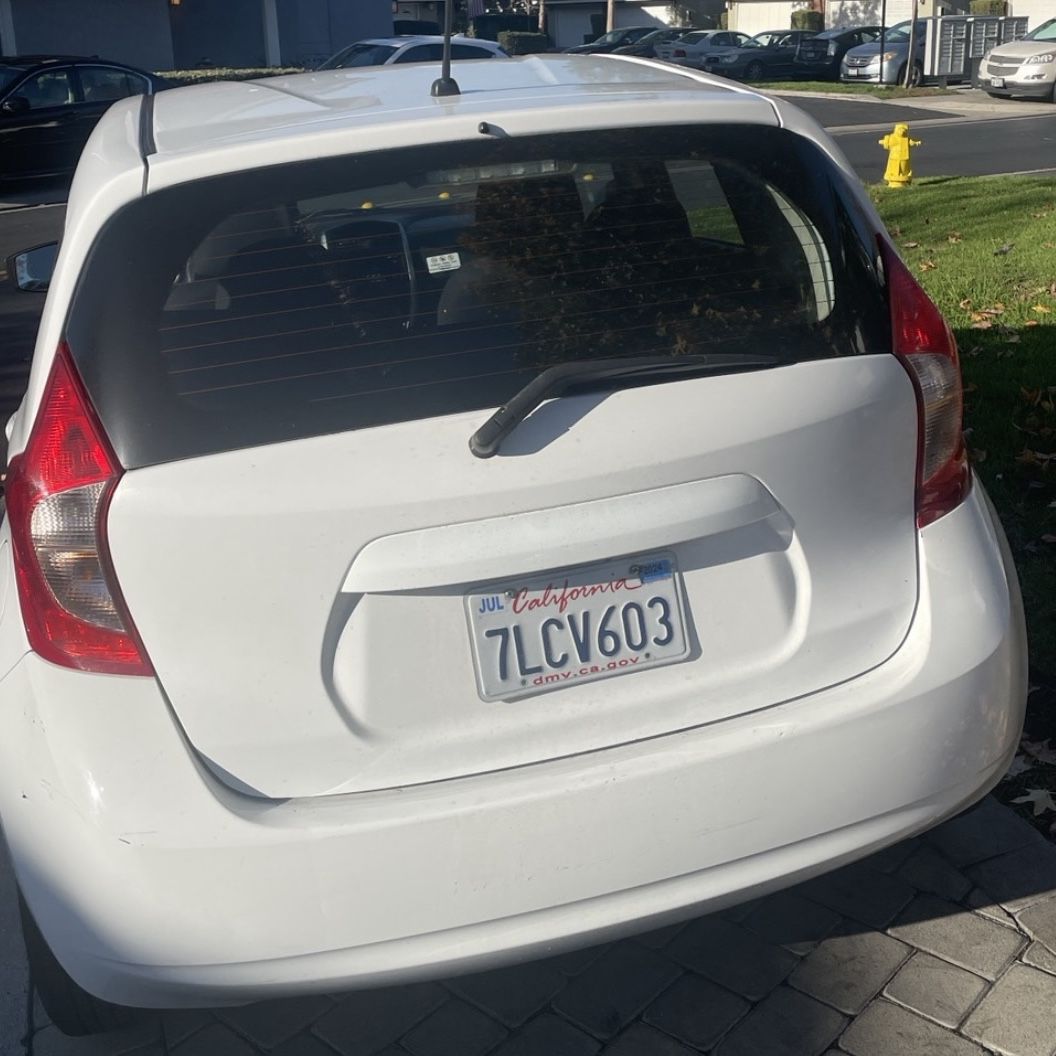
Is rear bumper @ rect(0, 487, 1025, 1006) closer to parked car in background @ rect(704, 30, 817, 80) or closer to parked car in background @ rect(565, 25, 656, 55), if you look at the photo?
parked car in background @ rect(704, 30, 817, 80)

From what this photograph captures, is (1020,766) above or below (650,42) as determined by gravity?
above

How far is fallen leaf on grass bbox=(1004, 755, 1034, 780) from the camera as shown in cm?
369

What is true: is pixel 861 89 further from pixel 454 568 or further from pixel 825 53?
pixel 454 568

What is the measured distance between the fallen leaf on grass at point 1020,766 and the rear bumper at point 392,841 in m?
1.29

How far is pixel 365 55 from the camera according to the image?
72.5ft

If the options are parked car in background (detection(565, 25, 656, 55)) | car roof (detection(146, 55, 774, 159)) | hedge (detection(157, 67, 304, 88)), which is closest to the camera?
car roof (detection(146, 55, 774, 159))

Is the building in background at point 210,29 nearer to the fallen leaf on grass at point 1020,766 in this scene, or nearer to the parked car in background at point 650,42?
the parked car in background at point 650,42

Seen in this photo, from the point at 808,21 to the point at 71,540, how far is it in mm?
55318

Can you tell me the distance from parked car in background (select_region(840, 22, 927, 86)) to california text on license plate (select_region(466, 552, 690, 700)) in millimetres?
32142

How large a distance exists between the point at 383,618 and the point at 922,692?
3.20 feet

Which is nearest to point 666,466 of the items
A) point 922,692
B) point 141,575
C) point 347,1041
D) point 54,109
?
point 922,692

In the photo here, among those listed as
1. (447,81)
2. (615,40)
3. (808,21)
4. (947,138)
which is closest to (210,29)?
(615,40)

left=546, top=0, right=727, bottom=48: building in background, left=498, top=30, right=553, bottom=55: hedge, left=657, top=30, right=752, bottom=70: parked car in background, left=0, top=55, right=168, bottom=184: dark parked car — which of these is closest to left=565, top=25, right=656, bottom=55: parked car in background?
left=657, top=30, right=752, bottom=70: parked car in background

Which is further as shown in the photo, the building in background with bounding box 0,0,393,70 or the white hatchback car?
the building in background with bounding box 0,0,393,70
